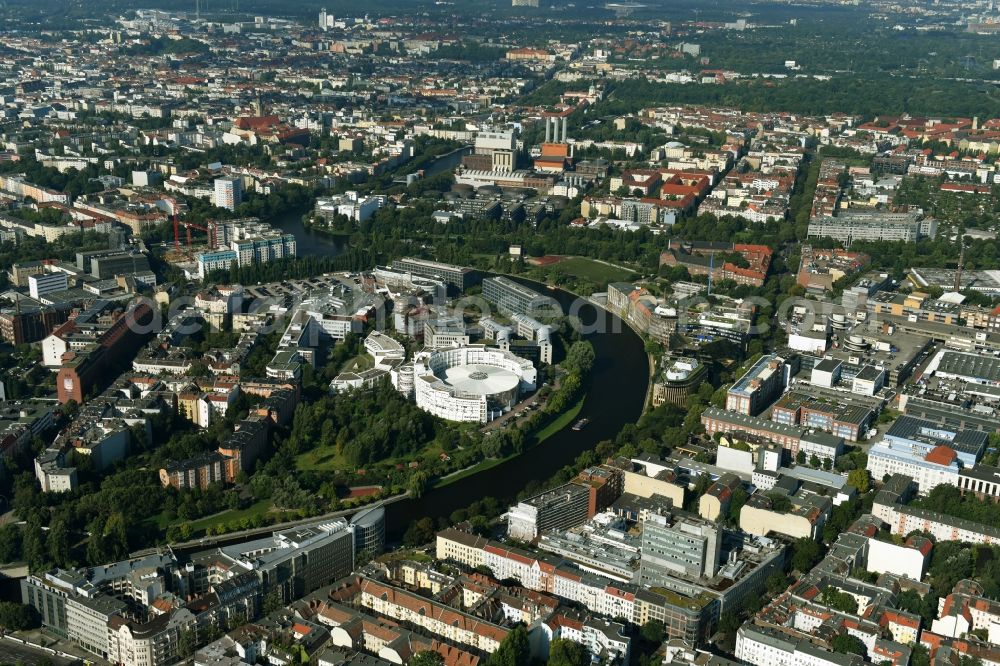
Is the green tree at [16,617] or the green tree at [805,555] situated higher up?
the green tree at [805,555]

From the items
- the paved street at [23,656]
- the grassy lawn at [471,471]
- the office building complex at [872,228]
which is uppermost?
the office building complex at [872,228]

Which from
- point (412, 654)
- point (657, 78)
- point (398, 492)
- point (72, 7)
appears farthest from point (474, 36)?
point (412, 654)

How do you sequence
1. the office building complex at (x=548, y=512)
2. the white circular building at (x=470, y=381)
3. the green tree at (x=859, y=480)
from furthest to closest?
1. the white circular building at (x=470, y=381)
2. the green tree at (x=859, y=480)
3. the office building complex at (x=548, y=512)

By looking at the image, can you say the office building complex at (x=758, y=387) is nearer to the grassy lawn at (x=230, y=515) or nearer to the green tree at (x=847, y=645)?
the green tree at (x=847, y=645)

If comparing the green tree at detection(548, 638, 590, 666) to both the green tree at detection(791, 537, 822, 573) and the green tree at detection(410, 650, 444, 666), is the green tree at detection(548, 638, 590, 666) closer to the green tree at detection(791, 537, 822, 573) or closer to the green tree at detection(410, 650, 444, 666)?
the green tree at detection(410, 650, 444, 666)

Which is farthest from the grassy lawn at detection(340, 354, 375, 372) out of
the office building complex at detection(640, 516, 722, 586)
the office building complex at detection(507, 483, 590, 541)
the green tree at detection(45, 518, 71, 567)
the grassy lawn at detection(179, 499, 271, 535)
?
the office building complex at detection(640, 516, 722, 586)

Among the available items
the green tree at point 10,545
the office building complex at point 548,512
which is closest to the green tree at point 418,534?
the office building complex at point 548,512

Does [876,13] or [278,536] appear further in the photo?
[876,13]

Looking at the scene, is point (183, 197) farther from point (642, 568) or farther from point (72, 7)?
point (72, 7)
